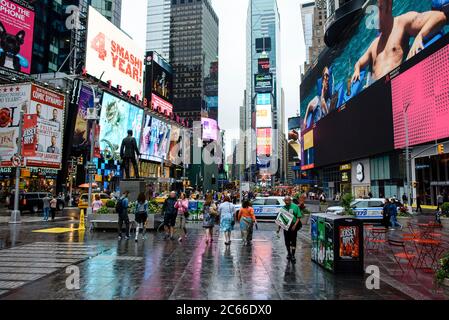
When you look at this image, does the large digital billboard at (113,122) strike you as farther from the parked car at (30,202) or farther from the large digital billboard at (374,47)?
the large digital billboard at (374,47)

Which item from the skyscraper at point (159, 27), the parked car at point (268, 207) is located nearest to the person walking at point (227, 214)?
the parked car at point (268, 207)

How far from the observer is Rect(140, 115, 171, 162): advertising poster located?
2753 inches

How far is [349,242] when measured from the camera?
8.50m

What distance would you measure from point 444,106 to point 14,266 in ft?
120

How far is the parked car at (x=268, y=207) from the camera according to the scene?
80.7ft

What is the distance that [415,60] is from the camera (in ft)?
124

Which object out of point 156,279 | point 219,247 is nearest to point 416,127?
point 219,247

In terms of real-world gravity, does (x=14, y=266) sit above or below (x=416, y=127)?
below

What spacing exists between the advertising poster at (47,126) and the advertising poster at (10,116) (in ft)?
4.05

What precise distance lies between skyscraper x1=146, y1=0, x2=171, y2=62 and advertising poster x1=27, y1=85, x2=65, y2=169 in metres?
150

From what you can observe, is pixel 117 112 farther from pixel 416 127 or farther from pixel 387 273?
pixel 387 273

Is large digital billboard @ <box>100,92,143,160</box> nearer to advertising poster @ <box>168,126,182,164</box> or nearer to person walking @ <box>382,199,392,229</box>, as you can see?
advertising poster @ <box>168,126,182,164</box>

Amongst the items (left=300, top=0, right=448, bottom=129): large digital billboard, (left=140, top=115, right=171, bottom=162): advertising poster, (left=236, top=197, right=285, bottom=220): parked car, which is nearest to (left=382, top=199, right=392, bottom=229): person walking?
(left=236, top=197, right=285, bottom=220): parked car

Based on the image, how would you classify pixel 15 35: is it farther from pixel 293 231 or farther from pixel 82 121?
pixel 293 231
